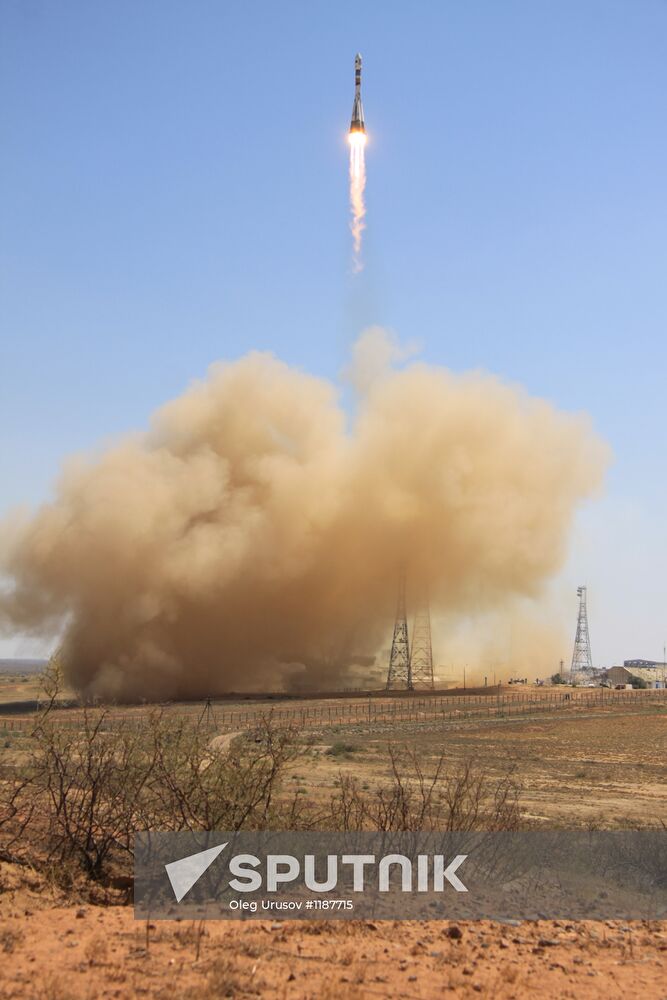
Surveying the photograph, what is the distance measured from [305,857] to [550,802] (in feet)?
33.9

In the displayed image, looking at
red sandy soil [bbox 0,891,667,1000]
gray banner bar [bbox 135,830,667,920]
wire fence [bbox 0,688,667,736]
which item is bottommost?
red sandy soil [bbox 0,891,667,1000]

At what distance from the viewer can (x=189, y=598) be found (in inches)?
2410

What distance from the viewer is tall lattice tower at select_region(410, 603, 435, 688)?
214 ft

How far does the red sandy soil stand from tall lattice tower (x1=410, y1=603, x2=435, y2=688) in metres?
55.4

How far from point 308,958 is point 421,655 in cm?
6301

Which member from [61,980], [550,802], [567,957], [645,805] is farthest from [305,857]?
[645,805]

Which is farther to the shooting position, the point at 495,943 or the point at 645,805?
the point at 645,805

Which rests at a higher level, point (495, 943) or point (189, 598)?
point (189, 598)

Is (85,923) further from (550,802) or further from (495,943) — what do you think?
(550,802)

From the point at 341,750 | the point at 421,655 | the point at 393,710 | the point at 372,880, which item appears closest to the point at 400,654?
the point at 421,655

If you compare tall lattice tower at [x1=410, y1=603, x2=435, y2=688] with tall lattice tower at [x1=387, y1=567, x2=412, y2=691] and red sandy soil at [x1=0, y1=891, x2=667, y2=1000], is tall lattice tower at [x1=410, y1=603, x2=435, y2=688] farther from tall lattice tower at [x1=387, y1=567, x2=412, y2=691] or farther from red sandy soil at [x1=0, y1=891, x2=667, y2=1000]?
red sandy soil at [x1=0, y1=891, x2=667, y2=1000]
